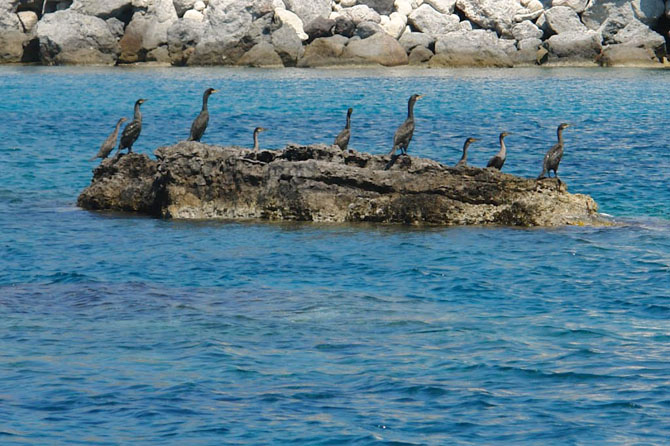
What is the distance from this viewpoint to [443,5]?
61.7 metres

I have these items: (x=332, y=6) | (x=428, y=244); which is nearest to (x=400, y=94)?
(x=332, y=6)

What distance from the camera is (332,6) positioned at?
6172cm

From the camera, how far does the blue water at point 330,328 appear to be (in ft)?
28.3

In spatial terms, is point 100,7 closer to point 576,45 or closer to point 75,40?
point 75,40

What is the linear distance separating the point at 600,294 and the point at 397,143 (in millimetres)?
6095

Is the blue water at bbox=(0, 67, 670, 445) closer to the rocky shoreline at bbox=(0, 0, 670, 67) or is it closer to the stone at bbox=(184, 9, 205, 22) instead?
the rocky shoreline at bbox=(0, 0, 670, 67)

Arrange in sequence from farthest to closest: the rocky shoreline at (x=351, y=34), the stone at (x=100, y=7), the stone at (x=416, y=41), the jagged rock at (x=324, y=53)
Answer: the stone at (x=100, y=7) < the stone at (x=416, y=41) < the jagged rock at (x=324, y=53) < the rocky shoreline at (x=351, y=34)

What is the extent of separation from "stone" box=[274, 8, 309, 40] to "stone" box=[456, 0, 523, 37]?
10076mm

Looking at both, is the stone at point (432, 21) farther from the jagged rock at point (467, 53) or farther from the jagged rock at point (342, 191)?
the jagged rock at point (342, 191)

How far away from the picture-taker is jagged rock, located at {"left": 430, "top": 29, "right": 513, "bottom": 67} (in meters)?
58.1

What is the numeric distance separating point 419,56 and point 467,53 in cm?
272

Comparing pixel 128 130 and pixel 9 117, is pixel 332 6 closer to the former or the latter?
pixel 9 117

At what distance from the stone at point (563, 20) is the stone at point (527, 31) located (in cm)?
102

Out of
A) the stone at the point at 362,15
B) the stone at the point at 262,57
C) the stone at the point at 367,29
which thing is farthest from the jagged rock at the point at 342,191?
the stone at the point at 362,15
